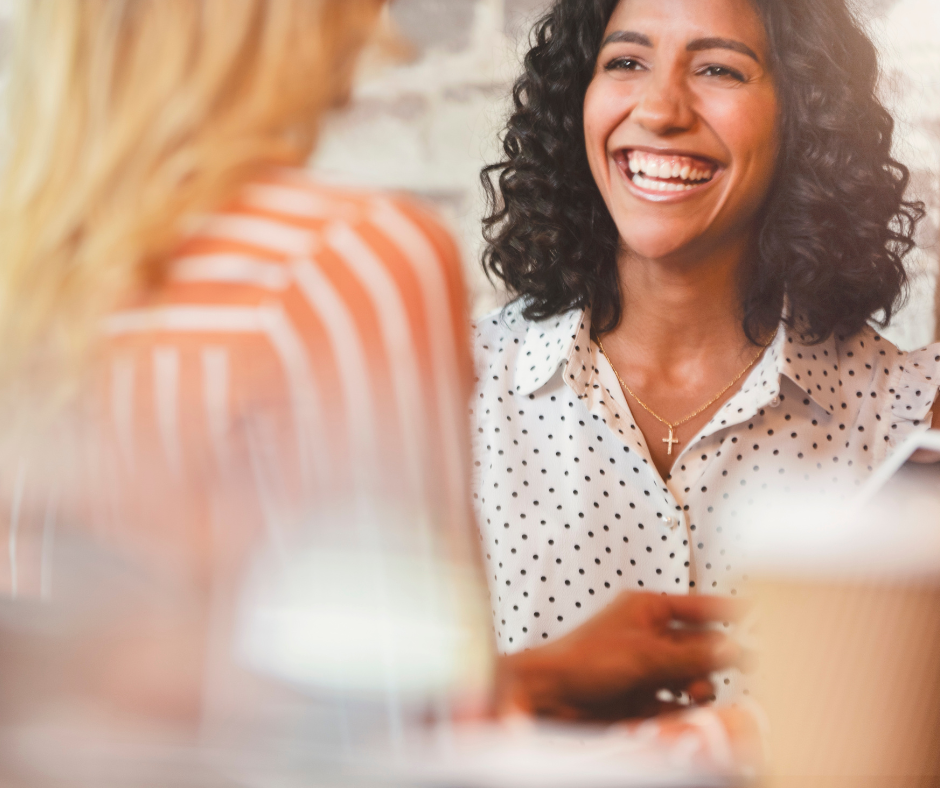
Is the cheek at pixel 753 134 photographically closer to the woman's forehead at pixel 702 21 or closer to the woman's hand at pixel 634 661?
the woman's forehead at pixel 702 21

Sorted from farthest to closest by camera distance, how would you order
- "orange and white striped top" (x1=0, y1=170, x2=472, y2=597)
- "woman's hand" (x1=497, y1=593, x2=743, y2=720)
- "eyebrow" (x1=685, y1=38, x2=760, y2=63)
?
"eyebrow" (x1=685, y1=38, x2=760, y2=63) → "woman's hand" (x1=497, y1=593, x2=743, y2=720) → "orange and white striped top" (x1=0, y1=170, x2=472, y2=597)

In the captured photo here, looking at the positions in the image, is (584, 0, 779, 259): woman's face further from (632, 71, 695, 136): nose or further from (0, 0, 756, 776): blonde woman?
(0, 0, 756, 776): blonde woman

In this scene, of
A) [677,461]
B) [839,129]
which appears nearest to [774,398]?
[677,461]

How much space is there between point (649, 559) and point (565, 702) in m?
0.17

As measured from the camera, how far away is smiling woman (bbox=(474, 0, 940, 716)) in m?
0.59

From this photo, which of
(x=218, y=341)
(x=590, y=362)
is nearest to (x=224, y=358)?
(x=218, y=341)

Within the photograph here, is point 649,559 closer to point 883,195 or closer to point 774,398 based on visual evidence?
point 774,398

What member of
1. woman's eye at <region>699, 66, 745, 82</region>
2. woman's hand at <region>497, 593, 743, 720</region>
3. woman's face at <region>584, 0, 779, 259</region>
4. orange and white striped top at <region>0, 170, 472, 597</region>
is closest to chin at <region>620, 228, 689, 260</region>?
woman's face at <region>584, 0, 779, 259</region>

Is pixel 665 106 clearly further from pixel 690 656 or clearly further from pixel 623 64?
pixel 690 656

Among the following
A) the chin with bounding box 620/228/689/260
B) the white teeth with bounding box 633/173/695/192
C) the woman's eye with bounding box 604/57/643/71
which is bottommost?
the chin with bounding box 620/228/689/260

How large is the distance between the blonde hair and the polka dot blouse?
1.13 feet

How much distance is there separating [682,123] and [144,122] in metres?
0.37

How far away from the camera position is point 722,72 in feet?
1.89

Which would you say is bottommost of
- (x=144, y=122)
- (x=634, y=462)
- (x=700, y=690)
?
(x=700, y=690)
